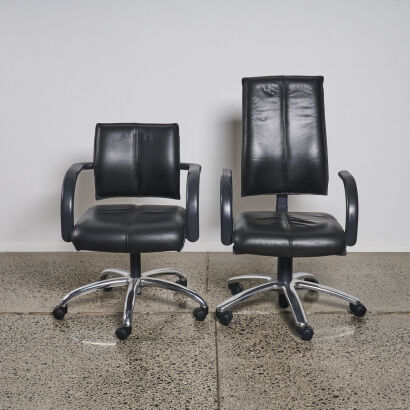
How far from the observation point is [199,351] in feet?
7.39

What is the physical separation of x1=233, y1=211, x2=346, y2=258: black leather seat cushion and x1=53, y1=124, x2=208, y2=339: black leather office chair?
25cm

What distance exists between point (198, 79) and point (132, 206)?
1151mm

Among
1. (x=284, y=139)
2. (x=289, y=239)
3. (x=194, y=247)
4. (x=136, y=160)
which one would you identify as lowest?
(x=194, y=247)

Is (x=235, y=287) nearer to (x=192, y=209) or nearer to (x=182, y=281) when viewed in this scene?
(x=182, y=281)

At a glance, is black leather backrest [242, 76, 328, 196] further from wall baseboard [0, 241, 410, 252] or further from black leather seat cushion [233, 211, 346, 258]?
wall baseboard [0, 241, 410, 252]

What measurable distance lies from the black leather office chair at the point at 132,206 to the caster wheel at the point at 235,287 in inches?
14.6

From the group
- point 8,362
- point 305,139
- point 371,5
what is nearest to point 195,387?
point 8,362

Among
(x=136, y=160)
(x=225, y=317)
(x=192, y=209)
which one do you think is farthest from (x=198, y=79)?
(x=225, y=317)

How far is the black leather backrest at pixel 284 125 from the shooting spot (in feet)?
8.82

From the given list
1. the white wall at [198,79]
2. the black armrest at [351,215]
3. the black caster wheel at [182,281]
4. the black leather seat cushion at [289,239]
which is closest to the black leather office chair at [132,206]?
the black caster wheel at [182,281]

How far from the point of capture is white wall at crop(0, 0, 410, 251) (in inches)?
135

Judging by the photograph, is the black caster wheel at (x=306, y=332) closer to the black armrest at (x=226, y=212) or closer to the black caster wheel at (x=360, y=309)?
the black caster wheel at (x=360, y=309)

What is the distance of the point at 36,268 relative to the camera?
336 cm

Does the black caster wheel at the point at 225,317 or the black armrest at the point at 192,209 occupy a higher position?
the black armrest at the point at 192,209
